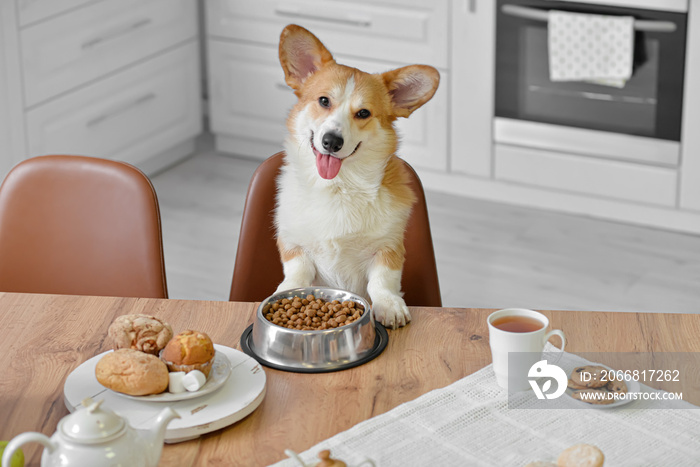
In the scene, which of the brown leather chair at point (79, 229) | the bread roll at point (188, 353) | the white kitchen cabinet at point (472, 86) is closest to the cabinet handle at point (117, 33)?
the white kitchen cabinet at point (472, 86)

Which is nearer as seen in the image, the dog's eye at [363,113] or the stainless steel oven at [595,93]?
the dog's eye at [363,113]

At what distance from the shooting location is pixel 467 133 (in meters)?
3.49

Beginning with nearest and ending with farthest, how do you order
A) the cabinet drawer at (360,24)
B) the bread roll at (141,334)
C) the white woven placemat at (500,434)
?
the white woven placemat at (500,434) < the bread roll at (141,334) < the cabinet drawer at (360,24)

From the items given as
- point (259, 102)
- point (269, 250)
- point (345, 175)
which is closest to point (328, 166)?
point (345, 175)

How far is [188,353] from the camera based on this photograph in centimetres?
120

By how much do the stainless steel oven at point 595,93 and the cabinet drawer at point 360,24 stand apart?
10.0 inches

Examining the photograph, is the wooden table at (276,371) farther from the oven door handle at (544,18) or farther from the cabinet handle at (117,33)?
the cabinet handle at (117,33)

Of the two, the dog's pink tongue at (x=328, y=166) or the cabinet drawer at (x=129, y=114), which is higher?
the dog's pink tongue at (x=328, y=166)

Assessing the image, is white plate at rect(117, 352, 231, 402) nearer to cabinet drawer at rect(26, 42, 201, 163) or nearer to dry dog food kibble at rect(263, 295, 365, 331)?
dry dog food kibble at rect(263, 295, 365, 331)

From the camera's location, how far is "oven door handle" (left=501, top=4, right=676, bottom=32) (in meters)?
3.02

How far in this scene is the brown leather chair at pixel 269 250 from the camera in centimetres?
179

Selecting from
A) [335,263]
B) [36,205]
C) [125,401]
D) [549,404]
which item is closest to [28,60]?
[36,205]

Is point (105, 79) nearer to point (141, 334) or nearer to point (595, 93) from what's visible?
point (595, 93)

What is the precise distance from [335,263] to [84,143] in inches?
84.4
